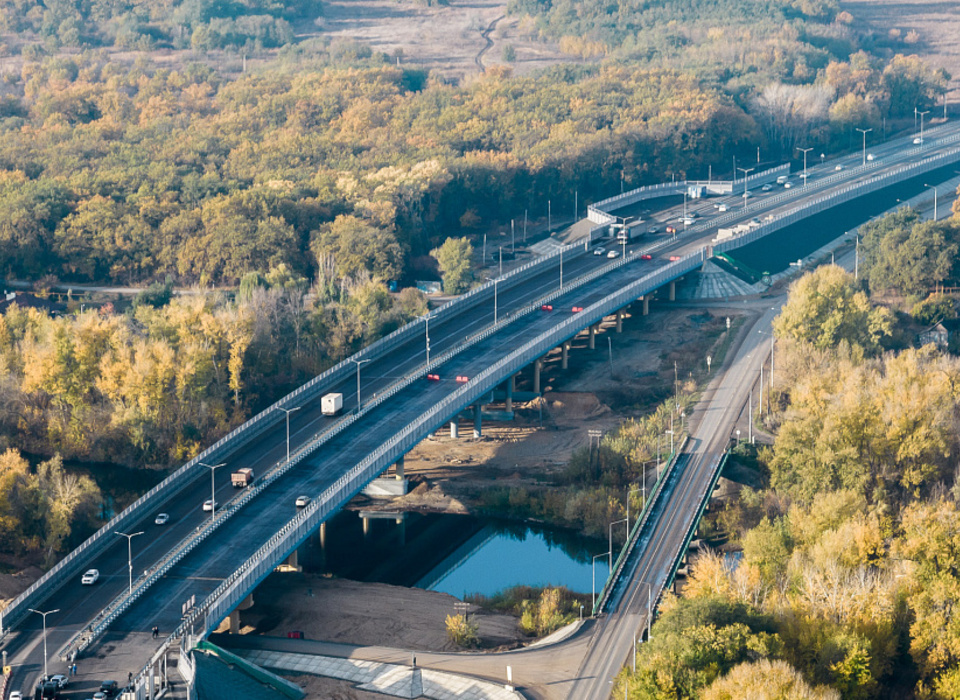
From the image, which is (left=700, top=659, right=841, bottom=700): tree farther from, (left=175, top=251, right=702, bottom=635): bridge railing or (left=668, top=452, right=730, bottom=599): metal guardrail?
(left=175, top=251, right=702, bottom=635): bridge railing

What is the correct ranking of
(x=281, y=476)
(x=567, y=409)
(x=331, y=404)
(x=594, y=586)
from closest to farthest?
(x=594, y=586) → (x=281, y=476) → (x=331, y=404) → (x=567, y=409)

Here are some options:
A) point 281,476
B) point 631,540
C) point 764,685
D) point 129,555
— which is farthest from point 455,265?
point 764,685

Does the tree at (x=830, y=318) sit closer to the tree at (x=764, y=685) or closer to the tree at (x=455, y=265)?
the tree at (x=455, y=265)

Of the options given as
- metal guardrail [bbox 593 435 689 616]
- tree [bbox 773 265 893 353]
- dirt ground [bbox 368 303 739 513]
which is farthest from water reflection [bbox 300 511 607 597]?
tree [bbox 773 265 893 353]

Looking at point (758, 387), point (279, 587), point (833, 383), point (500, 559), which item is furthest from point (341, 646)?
Answer: point (758, 387)

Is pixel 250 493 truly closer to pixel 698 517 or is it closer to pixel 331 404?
pixel 331 404

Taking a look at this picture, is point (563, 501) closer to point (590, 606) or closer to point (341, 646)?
point (590, 606)
